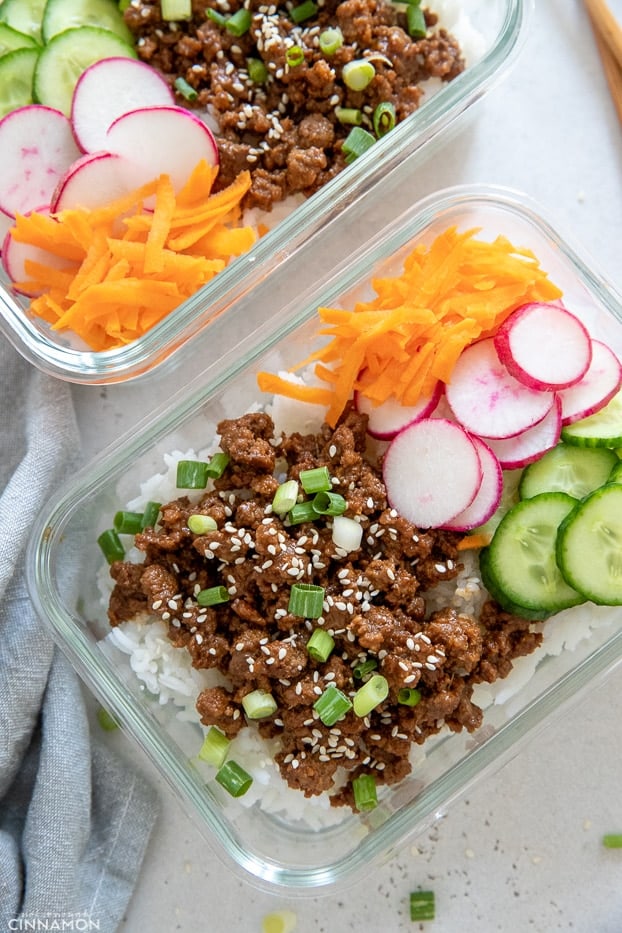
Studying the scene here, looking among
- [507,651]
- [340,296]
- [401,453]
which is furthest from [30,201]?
[507,651]

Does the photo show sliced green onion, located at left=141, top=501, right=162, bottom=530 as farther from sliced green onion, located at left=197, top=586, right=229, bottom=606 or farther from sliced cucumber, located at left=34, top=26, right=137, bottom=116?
sliced cucumber, located at left=34, top=26, right=137, bottom=116

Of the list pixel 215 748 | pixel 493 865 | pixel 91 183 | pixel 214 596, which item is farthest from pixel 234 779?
pixel 91 183

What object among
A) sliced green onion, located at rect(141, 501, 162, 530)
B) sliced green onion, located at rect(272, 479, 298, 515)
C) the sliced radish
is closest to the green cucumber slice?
sliced green onion, located at rect(272, 479, 298, 515)

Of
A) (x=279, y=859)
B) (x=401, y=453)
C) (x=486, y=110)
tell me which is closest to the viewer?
(x=401, y=453)

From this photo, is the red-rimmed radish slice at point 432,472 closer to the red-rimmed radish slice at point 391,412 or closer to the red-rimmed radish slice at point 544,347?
the red-rimmed radish slice at point 391,412

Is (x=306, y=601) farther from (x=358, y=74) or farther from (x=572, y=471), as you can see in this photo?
(x=358, y=74)

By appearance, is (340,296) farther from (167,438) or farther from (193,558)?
(193,558)
